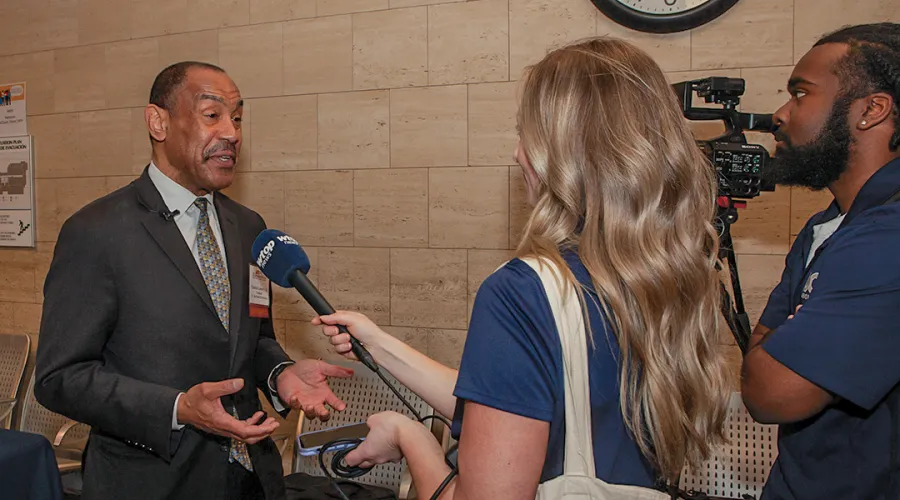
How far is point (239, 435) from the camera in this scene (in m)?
1.58

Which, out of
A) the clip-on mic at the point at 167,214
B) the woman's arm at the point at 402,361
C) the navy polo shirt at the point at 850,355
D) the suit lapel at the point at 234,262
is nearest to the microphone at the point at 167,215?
the clip-on mic at the point at 167,214

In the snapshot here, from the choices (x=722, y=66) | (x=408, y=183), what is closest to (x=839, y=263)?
(x=722, y=66)

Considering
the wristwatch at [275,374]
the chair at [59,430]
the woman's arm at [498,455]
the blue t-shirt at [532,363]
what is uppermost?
the blue t-shirt at [532,363]

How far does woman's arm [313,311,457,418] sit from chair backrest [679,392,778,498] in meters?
1.39

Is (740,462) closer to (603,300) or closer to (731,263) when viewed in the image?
(731,263)

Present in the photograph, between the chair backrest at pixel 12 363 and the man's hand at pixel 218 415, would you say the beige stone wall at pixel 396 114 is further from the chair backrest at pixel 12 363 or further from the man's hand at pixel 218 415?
the man's hand at pixel 218 415

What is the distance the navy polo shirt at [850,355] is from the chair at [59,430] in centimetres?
285

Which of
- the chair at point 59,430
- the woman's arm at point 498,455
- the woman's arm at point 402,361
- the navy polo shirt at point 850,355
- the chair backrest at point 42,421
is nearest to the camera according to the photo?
the woman's arm at point 498,455

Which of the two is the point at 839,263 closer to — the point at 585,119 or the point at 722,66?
the point at 585,119

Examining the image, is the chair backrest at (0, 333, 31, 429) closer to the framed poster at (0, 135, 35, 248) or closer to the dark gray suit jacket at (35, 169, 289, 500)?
the framed poster at (0, 135, 35, 248)

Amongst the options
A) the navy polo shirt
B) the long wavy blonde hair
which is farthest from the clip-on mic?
the navy polo shirt

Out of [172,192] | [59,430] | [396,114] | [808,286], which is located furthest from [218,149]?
[59,430]

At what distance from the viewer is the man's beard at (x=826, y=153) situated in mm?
1514

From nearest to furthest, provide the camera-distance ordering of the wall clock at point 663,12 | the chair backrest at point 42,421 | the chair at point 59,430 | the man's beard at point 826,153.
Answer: the man's beard at point 826,153, the wall clock at point 663,12, the chair at point 59,430, the chair backrest at point 42,421
